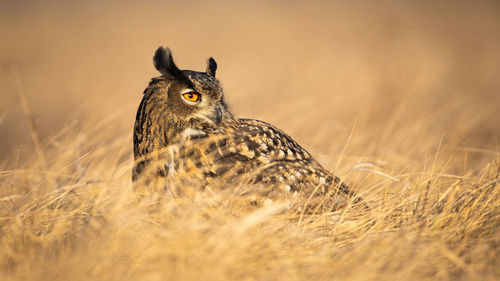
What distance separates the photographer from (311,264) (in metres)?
2.01

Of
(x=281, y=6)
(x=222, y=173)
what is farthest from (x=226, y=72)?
(x=281, y=6)

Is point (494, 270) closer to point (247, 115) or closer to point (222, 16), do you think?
point (247, 115)

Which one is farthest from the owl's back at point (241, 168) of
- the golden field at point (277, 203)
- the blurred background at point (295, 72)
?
the blurred background at point (295, 72)

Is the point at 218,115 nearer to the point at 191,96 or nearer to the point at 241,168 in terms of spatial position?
the point at 191,96

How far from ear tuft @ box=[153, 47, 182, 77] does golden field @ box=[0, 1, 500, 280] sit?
0.60 meters

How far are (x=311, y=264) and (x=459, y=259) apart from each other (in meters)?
0.68

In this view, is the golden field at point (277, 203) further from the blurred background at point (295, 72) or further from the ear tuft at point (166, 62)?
the ear tuft at point (166, 62)

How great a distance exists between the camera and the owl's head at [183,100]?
9.14 feet

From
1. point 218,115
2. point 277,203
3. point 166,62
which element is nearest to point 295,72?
point 218,115

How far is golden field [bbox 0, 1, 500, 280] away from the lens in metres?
1.97

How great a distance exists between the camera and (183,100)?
110 inches

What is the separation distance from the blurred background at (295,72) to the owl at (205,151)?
1.40 ft

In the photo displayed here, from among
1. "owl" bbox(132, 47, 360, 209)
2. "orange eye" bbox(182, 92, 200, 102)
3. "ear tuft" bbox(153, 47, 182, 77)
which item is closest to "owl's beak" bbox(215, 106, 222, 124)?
"owl" bbox(132, 47, 360, 209)

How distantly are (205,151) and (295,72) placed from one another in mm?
11198
